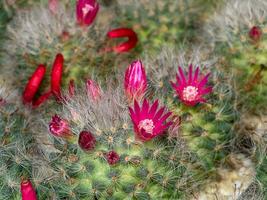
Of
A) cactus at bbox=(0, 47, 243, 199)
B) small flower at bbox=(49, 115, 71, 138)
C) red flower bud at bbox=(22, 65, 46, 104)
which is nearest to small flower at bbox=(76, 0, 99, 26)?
red flower bud at bbox=(22, 65, 46, 104)

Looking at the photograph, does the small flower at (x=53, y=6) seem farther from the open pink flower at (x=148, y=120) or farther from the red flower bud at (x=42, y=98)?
the open pink flower at (x=148, y=120)

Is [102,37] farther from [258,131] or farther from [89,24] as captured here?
[258,131]

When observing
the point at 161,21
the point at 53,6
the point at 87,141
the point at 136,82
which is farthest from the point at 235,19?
the point at 87,141

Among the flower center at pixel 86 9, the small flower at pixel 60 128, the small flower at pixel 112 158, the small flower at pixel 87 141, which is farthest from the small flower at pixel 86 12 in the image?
the small flower at pixel 112 158

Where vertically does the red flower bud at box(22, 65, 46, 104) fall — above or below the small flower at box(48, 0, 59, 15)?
below

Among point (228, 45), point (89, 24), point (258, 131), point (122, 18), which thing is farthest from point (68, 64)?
point (258, 131)

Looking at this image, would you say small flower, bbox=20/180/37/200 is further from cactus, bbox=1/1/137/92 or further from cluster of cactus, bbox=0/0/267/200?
cactus, bbox=1/1/137/92
